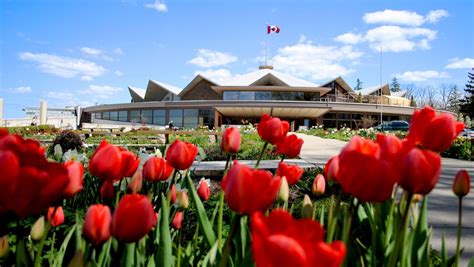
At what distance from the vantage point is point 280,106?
4334 centimetres

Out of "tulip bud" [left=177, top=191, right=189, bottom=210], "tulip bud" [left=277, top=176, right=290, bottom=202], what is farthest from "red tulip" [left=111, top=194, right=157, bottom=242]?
"tulip bud" [left=177, top=191, right=189, bottom=210]

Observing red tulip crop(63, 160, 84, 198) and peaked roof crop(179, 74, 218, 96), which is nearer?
red tulip crop(63, 160, 84, 198)

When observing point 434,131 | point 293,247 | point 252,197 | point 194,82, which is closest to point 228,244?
point 252,197

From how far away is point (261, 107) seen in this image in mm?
43500

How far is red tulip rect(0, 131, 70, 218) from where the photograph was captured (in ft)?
2.18

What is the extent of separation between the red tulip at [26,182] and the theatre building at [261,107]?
41502 mm

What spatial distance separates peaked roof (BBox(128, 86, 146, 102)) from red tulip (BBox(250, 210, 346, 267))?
68608 millimetres

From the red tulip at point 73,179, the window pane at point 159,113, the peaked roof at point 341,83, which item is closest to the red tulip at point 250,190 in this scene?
the red tulip at point 73,179

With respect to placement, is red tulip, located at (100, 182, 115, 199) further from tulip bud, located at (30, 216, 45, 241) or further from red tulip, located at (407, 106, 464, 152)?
red tulip, located at (407, 106, 464, 152)

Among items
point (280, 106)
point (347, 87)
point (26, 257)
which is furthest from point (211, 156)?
point (347, 87)

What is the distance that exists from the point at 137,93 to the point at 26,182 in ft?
230

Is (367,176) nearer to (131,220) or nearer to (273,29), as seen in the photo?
(131,220)

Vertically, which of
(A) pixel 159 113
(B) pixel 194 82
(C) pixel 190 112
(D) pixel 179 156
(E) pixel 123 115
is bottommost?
(D) pixel 179 156

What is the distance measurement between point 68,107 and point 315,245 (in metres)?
71.4
